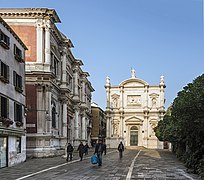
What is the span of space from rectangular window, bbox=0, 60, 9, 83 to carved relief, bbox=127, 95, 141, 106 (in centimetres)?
5596

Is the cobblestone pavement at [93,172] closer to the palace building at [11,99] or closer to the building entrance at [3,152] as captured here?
the building entrance at [3,152]

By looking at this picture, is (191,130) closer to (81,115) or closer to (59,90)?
(59,90)

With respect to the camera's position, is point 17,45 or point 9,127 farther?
point 17,45

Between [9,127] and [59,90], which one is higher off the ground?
[59,90]

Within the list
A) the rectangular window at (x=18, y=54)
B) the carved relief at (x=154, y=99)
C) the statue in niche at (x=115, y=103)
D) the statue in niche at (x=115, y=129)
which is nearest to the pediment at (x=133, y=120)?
the statue in niche at (x=115, y=129)

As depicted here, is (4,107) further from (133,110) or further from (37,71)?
(133,110)

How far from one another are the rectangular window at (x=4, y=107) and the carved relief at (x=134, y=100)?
5627cm

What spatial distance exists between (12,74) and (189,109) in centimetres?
1182

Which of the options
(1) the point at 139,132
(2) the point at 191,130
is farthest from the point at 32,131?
(1) the point at 139,132

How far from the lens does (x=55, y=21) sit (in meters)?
38.5

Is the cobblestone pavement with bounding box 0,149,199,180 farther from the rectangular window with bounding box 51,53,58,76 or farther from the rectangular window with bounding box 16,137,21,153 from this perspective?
the rectangular window with bounding box 51,53,58,76

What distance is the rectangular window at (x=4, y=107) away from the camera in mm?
22719

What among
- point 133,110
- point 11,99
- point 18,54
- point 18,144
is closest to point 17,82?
point 18,54

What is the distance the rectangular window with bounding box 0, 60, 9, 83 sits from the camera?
2288cm
